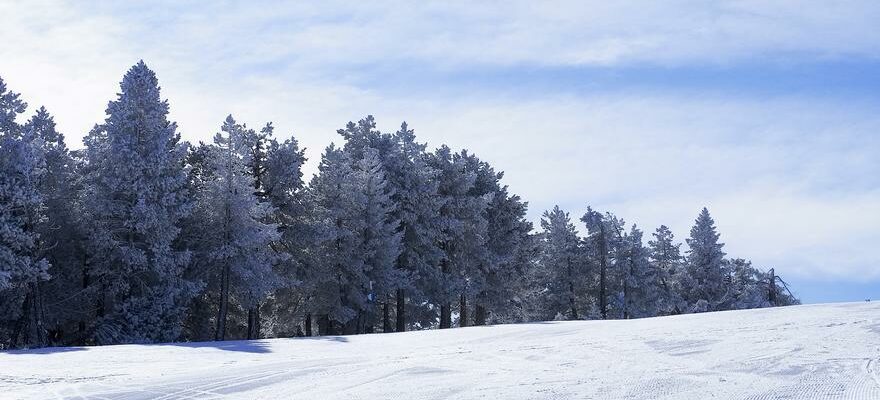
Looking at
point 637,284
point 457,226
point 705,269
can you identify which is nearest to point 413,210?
point 457,226

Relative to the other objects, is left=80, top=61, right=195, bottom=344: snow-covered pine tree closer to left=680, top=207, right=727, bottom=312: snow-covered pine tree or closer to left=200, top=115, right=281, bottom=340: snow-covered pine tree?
left=200, top=115, right=281, bottom=340: snow-covered pine tree

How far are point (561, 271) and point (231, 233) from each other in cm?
3423

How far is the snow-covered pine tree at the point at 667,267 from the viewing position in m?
69.1

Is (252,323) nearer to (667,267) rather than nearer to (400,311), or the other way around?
(400,311)

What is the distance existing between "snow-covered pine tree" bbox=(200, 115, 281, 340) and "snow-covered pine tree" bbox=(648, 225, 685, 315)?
39814mm

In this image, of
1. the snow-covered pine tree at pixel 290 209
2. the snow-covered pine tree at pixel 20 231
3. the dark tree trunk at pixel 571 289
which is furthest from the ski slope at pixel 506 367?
the dark tree trunk at pixel 571 289

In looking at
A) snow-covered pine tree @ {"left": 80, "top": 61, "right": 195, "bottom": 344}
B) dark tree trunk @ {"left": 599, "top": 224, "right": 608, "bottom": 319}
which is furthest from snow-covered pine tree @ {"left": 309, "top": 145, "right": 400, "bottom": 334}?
dark tree trunk @ {"left": 599, "top": 224, "right": 608, "bottom": 319}

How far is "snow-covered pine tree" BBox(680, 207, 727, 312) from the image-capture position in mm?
70625

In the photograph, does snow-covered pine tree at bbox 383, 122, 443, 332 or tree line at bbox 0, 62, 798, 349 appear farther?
snow-covered pine tree at bbox 383, 122, 443, 332

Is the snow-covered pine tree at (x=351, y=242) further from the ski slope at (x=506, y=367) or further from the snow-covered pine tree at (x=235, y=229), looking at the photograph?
the ski slope at (x=506, y=367)

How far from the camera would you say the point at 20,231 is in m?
32.8

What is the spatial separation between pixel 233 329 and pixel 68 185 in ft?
41.9

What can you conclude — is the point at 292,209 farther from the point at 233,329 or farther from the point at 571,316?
the point at 571,316

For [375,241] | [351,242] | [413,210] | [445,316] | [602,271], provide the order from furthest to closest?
[602,271], [445,316], [413,210], [375,241], [351,242]
